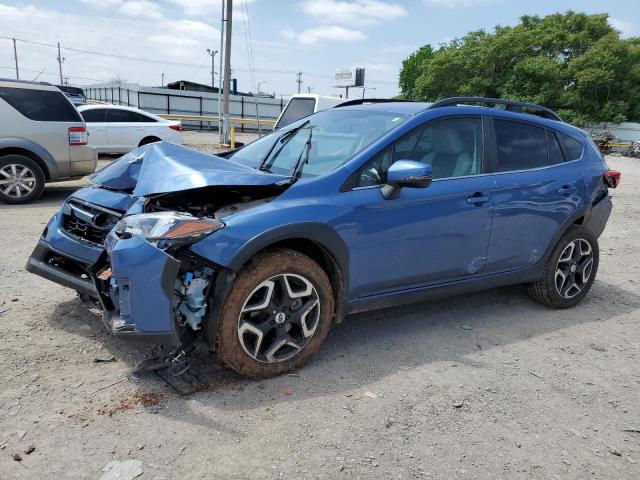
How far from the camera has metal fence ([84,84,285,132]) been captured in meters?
33.7

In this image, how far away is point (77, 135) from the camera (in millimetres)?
8648

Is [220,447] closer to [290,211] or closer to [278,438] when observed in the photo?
[278,438]

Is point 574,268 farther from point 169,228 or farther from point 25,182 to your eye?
point 25,182

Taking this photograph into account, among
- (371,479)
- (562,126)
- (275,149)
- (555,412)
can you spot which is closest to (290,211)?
(275,149)

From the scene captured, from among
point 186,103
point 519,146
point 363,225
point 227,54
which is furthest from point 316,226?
point 186,103

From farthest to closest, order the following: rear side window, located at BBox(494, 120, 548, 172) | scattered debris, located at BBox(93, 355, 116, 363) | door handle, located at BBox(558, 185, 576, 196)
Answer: door handle, located at BBox(558, 185, 576, 196) < rear side window, located at BBox(494, 120, 548, 172) < scattered debris, located at BBox(93, 355, 116, 363)

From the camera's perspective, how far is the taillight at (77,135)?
338 inches

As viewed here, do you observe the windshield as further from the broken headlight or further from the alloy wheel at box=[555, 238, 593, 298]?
the alloy wheel at box=[555, 238, 593, 298]

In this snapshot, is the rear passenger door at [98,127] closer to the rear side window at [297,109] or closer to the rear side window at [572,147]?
the rear side window at [297,109]

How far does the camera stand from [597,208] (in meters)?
4.88

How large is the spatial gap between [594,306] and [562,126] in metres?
1.75

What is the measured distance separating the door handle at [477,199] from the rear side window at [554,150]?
1.05m

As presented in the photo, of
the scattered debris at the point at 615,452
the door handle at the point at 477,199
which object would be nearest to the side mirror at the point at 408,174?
the door handle at the point at 477,199

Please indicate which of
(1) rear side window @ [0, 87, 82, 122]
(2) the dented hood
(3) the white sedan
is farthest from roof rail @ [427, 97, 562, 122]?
(3) the white sedan
